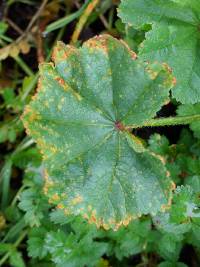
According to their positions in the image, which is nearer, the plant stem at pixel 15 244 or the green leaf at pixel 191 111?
the green leaf at pixel 191 111

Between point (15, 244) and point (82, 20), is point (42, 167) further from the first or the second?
point (82, 20)

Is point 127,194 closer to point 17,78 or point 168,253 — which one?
point 168,253

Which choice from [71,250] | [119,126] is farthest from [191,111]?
[71,250]

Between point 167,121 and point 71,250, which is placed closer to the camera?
point 167,121

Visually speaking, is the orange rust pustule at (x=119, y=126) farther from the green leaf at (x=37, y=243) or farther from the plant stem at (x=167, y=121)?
the green leaf at (x=37, y=243)

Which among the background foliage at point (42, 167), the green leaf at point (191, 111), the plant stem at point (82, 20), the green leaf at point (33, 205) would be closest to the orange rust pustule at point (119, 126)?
the background foliage at point (42, 167)

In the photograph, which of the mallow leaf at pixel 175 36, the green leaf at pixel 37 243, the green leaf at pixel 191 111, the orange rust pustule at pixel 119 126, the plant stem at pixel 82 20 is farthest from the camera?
the plant stem at pixel 82 20

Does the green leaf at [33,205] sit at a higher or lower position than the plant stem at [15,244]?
higher
